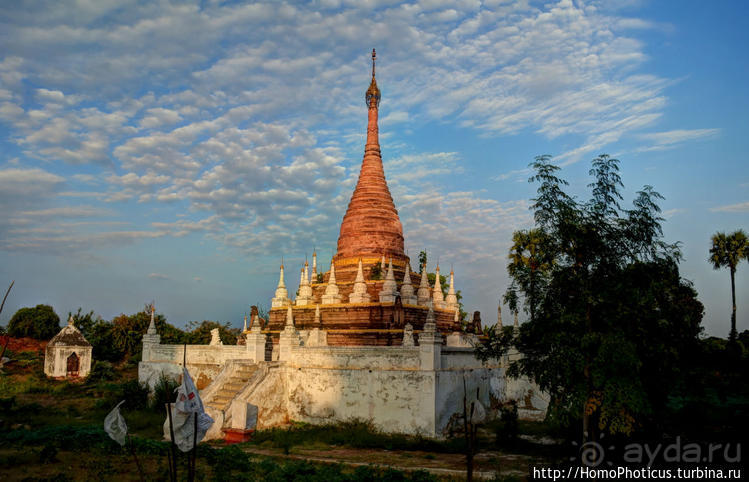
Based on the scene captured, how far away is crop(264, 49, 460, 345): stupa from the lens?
26969 millimetres

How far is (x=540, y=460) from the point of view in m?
15.8

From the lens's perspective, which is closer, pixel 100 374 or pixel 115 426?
pixel 115 426

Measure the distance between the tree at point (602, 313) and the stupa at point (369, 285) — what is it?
1336 cm

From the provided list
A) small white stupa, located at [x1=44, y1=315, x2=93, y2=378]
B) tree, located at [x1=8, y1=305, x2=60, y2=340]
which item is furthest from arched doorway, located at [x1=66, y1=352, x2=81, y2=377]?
tree, located at [x1=8, y1=305, x2=60, y2=340]

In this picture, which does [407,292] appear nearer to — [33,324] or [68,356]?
[68,356]

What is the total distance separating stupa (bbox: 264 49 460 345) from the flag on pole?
17.9m

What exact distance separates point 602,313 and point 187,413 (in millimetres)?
9034

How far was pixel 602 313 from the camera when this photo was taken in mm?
12391

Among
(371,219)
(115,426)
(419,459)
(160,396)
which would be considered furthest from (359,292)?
(115,426)

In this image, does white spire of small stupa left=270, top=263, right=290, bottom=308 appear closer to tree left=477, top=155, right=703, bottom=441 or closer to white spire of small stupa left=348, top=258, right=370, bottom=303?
white spire of small stupa left=348, top=258, right=370, bottom=303

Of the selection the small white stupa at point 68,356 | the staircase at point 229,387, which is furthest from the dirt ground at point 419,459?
the small white stupa at point 68,356

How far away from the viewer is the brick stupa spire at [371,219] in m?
33.1

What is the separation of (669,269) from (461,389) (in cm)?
1126

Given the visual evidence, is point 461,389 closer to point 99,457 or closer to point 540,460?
point 540,460
